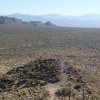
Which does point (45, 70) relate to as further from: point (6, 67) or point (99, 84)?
point (6, 67)

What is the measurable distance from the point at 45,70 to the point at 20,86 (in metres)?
4.61

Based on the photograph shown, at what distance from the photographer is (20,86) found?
32781mm

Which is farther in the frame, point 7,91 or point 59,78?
point 59,78

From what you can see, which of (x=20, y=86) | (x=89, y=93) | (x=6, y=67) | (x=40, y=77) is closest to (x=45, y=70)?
(x=40, y=77)

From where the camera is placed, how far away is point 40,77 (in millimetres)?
34750

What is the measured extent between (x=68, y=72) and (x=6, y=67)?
18317 mm

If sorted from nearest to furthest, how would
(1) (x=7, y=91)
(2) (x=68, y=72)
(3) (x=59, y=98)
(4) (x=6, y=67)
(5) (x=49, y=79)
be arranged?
(3) (x=59, y=98) → (1) (x=7, y=91) → (5) (x=49, y=79) → (2) (x=68, y=72) → (4) (x=6, y=67)

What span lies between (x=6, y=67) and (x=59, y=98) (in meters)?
24.9

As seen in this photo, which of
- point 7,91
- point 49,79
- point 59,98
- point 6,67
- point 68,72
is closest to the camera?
point 59,98

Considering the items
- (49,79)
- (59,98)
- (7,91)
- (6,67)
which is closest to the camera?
(59,98)

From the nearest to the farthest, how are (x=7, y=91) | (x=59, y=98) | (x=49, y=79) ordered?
(x=59, y=98)
(x=7, y=91)
(x=49, y=79)

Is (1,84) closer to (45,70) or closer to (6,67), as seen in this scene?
(45,70)

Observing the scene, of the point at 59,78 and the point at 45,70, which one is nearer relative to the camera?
the point at 59,78

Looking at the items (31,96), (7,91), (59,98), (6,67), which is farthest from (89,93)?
(6,67)
